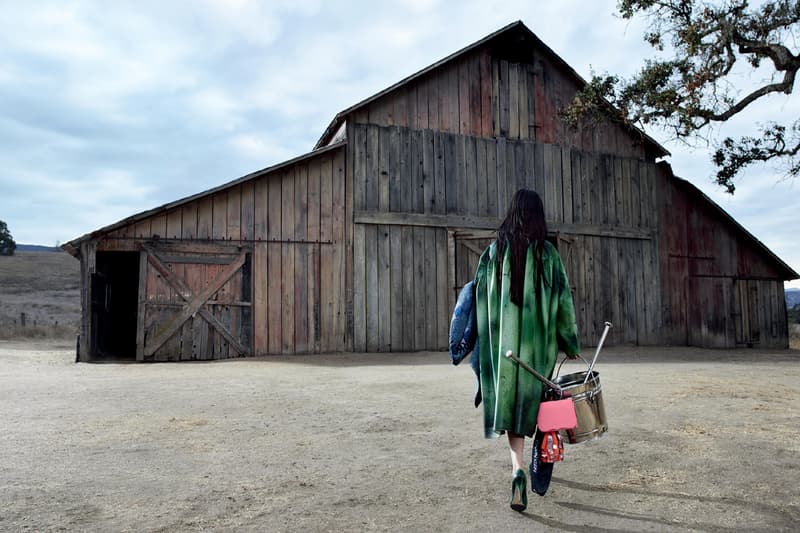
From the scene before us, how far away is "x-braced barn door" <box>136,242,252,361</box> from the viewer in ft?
40.7

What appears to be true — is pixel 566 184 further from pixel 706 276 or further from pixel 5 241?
pixel 5 241

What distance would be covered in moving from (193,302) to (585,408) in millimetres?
10185

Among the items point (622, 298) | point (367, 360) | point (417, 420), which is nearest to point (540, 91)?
point (622, 298)

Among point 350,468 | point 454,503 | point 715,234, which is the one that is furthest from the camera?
point 715,234

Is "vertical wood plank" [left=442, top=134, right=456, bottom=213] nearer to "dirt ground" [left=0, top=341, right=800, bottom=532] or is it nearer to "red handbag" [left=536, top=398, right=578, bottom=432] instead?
"dirt ground" [left=0, top=341, right=800, bottom=532]

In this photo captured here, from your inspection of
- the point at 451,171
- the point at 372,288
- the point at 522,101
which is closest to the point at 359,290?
the point at 372,288

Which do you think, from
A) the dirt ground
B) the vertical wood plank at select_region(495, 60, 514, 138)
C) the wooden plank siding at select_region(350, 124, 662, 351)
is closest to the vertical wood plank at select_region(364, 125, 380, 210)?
the wooden plank siding at select_region(350, 124, 662, 351)

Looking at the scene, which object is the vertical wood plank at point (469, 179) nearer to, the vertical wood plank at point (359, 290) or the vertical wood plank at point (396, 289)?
the vertical wood plank at point (396, 289)

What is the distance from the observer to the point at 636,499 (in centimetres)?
378

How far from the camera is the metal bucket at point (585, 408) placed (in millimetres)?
3598

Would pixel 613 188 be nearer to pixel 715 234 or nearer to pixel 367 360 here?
pixel 715 234

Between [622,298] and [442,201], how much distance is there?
4.90 m

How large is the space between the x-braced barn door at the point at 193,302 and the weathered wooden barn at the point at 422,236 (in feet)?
0.08

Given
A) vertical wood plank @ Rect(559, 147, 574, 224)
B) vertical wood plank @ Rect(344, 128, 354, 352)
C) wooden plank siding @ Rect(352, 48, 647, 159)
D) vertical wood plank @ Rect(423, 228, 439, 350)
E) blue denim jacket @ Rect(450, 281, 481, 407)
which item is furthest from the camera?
vertical wood plank @ Rect(559, 147, 574, 224)
